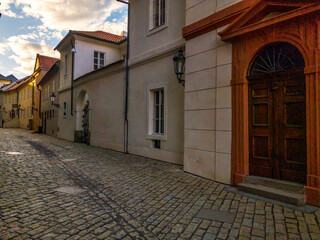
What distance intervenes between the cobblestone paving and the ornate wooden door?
0.90 metres

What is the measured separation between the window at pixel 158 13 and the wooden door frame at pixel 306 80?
4145 millimetres

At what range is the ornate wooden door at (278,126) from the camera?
4.22 metres

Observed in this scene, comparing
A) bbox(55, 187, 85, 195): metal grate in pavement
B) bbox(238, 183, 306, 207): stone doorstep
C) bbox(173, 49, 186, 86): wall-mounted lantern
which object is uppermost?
bbox(173, 49, 186, 86): wall-mounted lantern

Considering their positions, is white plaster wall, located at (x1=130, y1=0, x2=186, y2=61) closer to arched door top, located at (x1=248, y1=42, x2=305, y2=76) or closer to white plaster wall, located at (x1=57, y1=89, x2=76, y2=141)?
arched door top, located at (x1=248, y1=42, x2=305, y2=76)

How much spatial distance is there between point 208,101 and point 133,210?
3.27 metres

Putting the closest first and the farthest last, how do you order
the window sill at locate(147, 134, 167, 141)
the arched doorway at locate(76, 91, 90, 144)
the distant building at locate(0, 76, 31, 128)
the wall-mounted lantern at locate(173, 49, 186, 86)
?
the wall-mounted lantern at locate(173, 49, 186, 86) → the window sill at locate(147, 134, 167, 141) → the arched doorway at locate(76, 91, 90, 144) → the distant building at locate(0, 76, 31, 128)

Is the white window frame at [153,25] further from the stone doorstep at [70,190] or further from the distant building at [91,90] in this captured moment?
the stone doorstep at [70,190]

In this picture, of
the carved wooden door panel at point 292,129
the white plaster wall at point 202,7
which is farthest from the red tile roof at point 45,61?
the carved wooden door panel at point 292,129

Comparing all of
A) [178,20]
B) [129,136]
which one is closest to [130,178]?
[129,136]

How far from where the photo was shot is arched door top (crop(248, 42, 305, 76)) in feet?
14.0

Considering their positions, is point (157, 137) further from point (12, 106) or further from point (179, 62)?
point (12, 106)

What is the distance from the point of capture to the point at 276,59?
15.0ft

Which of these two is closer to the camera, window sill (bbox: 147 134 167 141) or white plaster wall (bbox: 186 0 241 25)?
white plaster wall (bbox: 186 0 241 25)

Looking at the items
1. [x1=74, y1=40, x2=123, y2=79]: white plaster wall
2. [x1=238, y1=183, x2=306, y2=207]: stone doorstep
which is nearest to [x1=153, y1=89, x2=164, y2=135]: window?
[x1=238, y1=183, x2=306, y2=207]: stone doorstep
